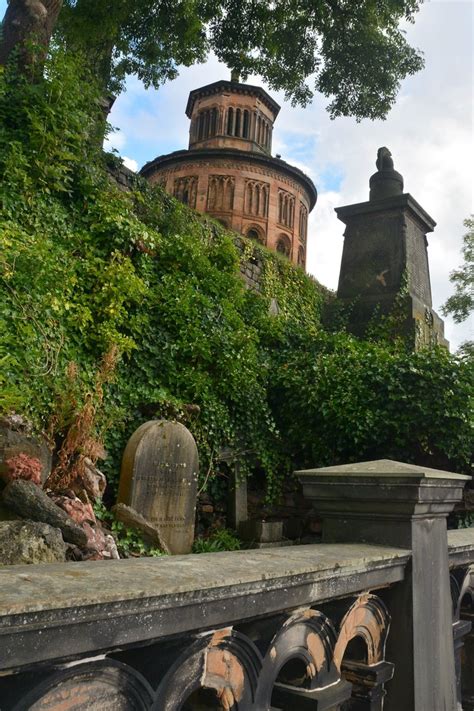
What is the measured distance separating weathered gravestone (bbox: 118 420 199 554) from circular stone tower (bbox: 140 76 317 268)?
24313 millimetres

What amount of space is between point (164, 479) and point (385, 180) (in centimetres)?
922

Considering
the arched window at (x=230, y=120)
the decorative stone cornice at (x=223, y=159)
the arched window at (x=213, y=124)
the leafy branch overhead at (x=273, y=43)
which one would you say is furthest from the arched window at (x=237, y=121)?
the leafy branch overhead at (x=273, y=43)

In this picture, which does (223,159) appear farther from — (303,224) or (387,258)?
(387,258)

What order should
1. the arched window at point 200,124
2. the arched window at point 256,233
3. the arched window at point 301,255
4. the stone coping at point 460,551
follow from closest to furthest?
Answer: the stone coping at point 460,551 → the arched window at point 256,233 → the arched window at point 301,255 → the arched window at point 200,124

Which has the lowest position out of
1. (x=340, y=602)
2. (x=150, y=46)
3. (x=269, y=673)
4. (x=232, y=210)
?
(x=269, y=673)

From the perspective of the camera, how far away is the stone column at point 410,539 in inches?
78.7

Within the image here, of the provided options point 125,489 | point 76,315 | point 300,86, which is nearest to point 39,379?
point 76,315

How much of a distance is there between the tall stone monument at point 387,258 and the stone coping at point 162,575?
992 centimetres

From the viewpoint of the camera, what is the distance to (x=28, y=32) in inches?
317

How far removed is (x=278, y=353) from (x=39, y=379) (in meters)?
4.74

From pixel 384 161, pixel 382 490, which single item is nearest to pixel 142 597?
pixel 382 490

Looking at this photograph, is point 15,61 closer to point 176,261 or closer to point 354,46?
point 176,261

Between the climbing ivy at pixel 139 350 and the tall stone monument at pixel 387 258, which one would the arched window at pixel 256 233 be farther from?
the climbing ivy at pixel 139 350

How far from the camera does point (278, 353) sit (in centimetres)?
953
